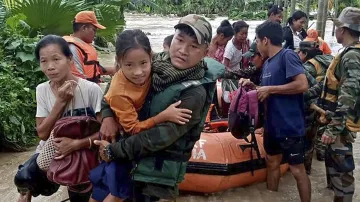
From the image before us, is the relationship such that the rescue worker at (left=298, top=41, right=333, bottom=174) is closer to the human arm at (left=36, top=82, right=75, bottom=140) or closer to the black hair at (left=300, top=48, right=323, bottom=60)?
the black hair at (left=300, top=48, right=323, bottom=60)

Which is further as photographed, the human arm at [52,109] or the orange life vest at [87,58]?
the orange life vest at [87,58]

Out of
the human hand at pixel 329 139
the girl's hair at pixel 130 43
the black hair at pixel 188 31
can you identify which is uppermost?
the black hair at pixel 188 31

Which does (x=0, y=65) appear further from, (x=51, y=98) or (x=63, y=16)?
(x=51, y=98)

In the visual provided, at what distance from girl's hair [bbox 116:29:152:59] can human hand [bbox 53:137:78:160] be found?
Answer: 653 mm

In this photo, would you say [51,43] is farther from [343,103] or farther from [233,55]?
[233,55]

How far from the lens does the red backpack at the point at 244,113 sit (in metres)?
3.91

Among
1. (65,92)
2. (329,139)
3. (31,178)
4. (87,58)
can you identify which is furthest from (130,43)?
(87,58)

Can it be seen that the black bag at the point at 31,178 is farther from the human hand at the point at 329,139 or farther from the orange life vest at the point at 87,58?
the human hand at the point at 329,139

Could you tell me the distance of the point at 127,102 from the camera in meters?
2.10

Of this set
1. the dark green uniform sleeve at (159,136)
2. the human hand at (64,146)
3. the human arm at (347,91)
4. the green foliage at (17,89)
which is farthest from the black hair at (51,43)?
the green foliage at (17,89)

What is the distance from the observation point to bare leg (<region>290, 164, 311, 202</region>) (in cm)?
377

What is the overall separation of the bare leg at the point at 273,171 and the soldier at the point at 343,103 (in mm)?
602

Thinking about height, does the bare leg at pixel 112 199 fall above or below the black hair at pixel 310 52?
below

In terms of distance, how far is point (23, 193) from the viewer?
289cm
